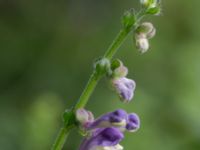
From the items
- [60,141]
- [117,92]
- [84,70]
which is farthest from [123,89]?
[84,70]

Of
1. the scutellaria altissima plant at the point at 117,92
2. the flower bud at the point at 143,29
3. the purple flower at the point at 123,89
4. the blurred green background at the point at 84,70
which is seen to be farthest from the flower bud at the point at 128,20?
the blurred green background at the point at 84,70

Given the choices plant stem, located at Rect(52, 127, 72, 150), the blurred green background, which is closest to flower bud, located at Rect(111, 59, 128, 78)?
plant stem, located at Rect(52, 127, 72, 150)

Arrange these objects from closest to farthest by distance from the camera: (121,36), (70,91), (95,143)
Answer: (121,36) < (95,143) < (70,91)

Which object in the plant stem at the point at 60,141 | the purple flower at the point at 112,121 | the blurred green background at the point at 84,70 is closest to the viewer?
the plant stem at the point at 60,141

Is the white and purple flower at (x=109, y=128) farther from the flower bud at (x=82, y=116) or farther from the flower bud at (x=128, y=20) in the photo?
the flower bud at (x=128, y=20)

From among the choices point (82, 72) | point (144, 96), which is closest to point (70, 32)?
point (82, 72)

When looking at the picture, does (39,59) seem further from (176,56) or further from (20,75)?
(176,56)

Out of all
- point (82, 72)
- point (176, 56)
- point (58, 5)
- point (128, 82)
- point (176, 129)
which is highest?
point (58, 5)
